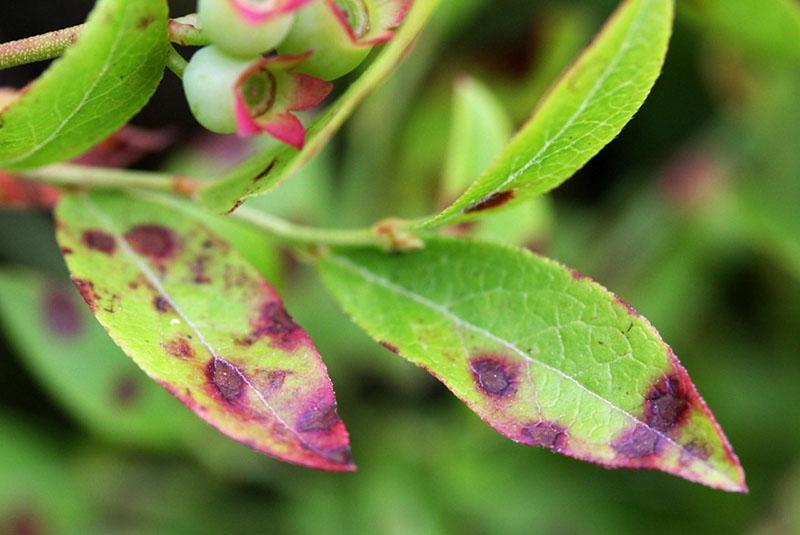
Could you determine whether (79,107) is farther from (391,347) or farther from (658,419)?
(658,419)

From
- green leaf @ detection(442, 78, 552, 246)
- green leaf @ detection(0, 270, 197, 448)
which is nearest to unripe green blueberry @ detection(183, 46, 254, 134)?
green leaf @ detection(442, 78, 552, 246)

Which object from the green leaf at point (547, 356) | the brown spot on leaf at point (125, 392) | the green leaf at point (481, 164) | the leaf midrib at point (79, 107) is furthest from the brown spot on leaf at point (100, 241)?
the brown spot on leaf at point (125, 392)

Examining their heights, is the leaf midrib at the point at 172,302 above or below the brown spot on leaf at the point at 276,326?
below

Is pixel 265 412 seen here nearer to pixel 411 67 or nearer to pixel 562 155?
pixel 562 155

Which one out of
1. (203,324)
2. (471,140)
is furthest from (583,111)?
(471,140)

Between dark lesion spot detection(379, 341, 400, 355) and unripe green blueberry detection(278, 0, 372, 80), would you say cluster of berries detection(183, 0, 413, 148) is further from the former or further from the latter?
dark lesion spot detection(379, 341, 400, 355)

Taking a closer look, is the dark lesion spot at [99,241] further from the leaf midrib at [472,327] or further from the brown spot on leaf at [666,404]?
the brown spot on leaf at [666,404]

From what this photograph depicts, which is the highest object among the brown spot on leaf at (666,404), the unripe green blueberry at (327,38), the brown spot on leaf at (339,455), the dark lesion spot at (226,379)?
the unripe green blueberry at (327,38)
